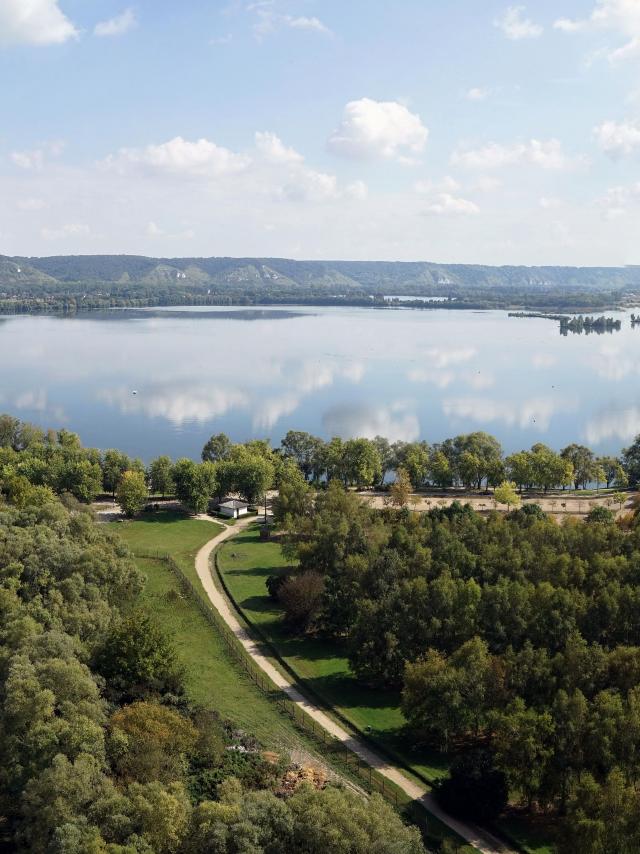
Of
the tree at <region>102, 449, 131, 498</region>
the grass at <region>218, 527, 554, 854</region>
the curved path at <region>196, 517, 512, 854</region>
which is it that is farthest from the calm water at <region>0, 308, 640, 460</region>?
the curved path at <region>196, 517, 512, 854</region>

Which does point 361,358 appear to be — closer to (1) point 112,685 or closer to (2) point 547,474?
(2) point 547,474

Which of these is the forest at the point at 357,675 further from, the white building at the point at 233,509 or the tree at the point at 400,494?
the white building at the point at 233,509

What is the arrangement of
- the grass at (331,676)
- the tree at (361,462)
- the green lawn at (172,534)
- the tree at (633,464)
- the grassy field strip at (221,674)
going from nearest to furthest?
the grass at (331,676) < the grassy field strip at (221,674) < the green lawn at (172,534) < the tree at (361,462) < the tree at (633,464)

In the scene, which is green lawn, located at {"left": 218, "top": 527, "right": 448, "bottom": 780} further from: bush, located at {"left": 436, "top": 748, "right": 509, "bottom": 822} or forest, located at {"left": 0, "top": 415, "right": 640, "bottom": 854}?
bush, located at {"left": 436, "top": 748, "right": 509, "bottom": 822}

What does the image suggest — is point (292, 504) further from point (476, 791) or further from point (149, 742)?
point (476, 791)

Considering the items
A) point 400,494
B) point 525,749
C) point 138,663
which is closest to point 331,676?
point 138,663

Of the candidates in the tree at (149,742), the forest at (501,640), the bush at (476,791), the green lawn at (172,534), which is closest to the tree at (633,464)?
the forest at (501,640)
